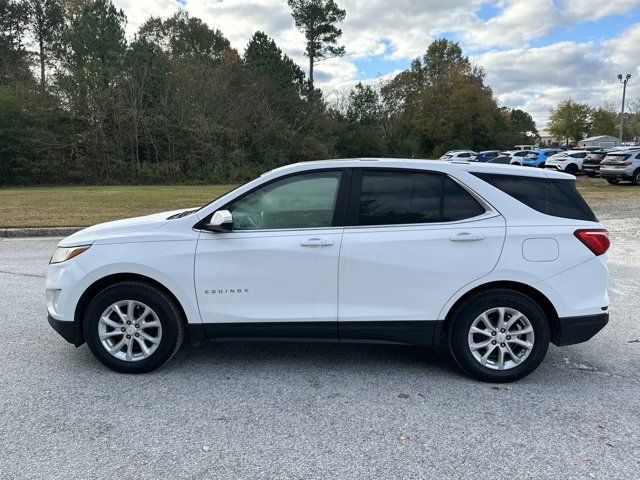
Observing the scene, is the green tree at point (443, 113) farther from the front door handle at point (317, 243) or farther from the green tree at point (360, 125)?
the front door handle at point (317, 243)

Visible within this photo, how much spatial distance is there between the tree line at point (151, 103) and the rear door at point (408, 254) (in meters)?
28.5

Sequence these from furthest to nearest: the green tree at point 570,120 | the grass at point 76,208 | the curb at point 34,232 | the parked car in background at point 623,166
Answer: the green tree at point 570,120
the parked car in background at point 623,166
the grass at point 76,208
the curb at point 34,232

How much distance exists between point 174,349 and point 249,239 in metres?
1.05

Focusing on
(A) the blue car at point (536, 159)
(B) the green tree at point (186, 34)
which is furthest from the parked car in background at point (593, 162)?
(B) the green tree at point (186, 34)

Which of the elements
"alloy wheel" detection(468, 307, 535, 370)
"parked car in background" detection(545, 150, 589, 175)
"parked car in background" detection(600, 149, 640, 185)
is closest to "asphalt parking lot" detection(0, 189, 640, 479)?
"alloy wheel" detection(468, 307, 535, 370)

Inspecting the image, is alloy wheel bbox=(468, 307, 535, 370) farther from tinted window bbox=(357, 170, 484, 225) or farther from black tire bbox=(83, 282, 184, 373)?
black tire bbox=(83, 282, 184, 373)

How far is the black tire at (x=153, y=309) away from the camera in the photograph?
3734 millimetres

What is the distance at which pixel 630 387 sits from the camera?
3.66m

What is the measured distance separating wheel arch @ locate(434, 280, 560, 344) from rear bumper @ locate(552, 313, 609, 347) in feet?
0.10

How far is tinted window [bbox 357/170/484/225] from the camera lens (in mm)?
3734

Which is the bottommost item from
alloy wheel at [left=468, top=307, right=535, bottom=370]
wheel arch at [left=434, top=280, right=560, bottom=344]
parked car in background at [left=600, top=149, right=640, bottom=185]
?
alloy wheel at [left=468, top=307, right=535, bottom=370]

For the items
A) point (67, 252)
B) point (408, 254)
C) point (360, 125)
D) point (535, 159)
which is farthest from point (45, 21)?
point (408, 254)

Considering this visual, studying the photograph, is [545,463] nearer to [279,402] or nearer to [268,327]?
[279,402]

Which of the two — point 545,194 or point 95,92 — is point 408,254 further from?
point 95,92
